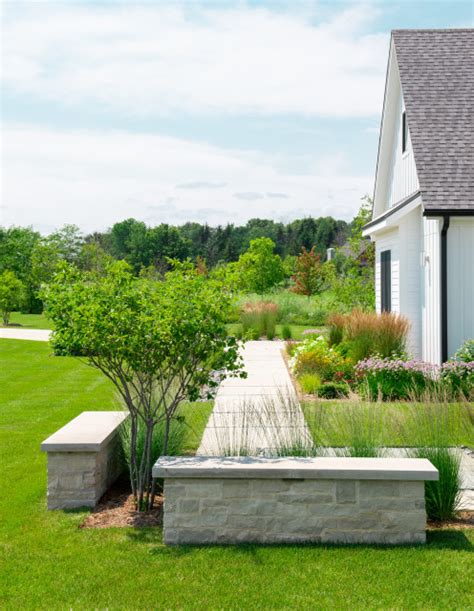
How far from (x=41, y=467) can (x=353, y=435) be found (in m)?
3.17

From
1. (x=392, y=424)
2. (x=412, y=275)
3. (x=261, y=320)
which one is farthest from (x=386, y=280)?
Answer: (x=392, y=424)

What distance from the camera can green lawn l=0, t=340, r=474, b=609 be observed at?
4.23 metres

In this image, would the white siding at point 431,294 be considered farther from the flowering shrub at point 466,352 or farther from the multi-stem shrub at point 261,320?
the multi-stem shrub at point 261,320

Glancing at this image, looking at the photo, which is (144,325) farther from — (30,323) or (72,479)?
(30,323)

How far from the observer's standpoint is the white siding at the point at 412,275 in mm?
12539

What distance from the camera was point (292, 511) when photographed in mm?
5082

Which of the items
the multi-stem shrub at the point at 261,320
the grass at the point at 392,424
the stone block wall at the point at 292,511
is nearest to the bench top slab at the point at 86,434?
the stone block wall at the point at 292,511

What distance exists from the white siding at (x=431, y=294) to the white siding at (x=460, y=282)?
0.19 m

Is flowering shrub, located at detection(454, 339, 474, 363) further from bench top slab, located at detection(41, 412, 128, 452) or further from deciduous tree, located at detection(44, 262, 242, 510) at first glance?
deciduous tree, located at detection(44, 262, 242, 510)

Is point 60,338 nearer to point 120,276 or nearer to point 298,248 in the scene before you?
point 120,276

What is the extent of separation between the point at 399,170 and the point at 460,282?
14.3 ft

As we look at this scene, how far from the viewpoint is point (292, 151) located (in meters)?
18.8

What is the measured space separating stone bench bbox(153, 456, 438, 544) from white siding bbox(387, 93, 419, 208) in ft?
29.0

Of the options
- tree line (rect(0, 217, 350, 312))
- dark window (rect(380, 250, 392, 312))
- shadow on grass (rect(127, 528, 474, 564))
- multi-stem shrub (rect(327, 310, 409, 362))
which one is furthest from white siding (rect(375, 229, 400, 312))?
tree line (rect(0, 217, 350, 312))
